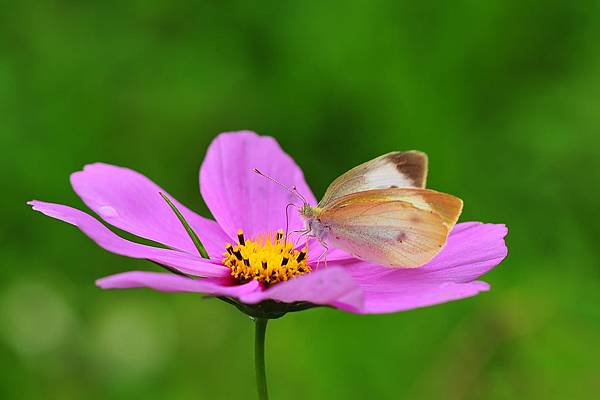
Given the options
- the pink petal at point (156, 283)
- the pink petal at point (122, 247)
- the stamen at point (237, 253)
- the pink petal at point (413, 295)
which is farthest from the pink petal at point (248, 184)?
the pink petal at point (156, 283)

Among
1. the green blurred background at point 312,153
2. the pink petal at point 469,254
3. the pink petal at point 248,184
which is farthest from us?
the green blurred background at point 312,153

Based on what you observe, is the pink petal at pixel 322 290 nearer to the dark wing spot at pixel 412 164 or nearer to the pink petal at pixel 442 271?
the pink petal at pixel 442 271

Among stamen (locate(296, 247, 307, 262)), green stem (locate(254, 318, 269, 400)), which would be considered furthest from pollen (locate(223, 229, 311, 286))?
green stem (locate(254, 318, 269, 400))

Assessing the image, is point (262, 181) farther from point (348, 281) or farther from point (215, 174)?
point (348, 281)

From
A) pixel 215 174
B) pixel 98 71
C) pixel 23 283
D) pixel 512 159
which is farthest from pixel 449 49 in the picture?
pixel 23 283

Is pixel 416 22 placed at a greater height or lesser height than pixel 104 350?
greater

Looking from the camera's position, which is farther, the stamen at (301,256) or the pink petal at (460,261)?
the stamen at (301,256)

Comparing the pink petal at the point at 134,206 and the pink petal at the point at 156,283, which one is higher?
the pink petal at the point at 156,283

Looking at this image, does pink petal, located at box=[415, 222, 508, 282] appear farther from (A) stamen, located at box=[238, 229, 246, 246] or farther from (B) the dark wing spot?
(A) stamen, located at box=[238, 229, 246, 246]
